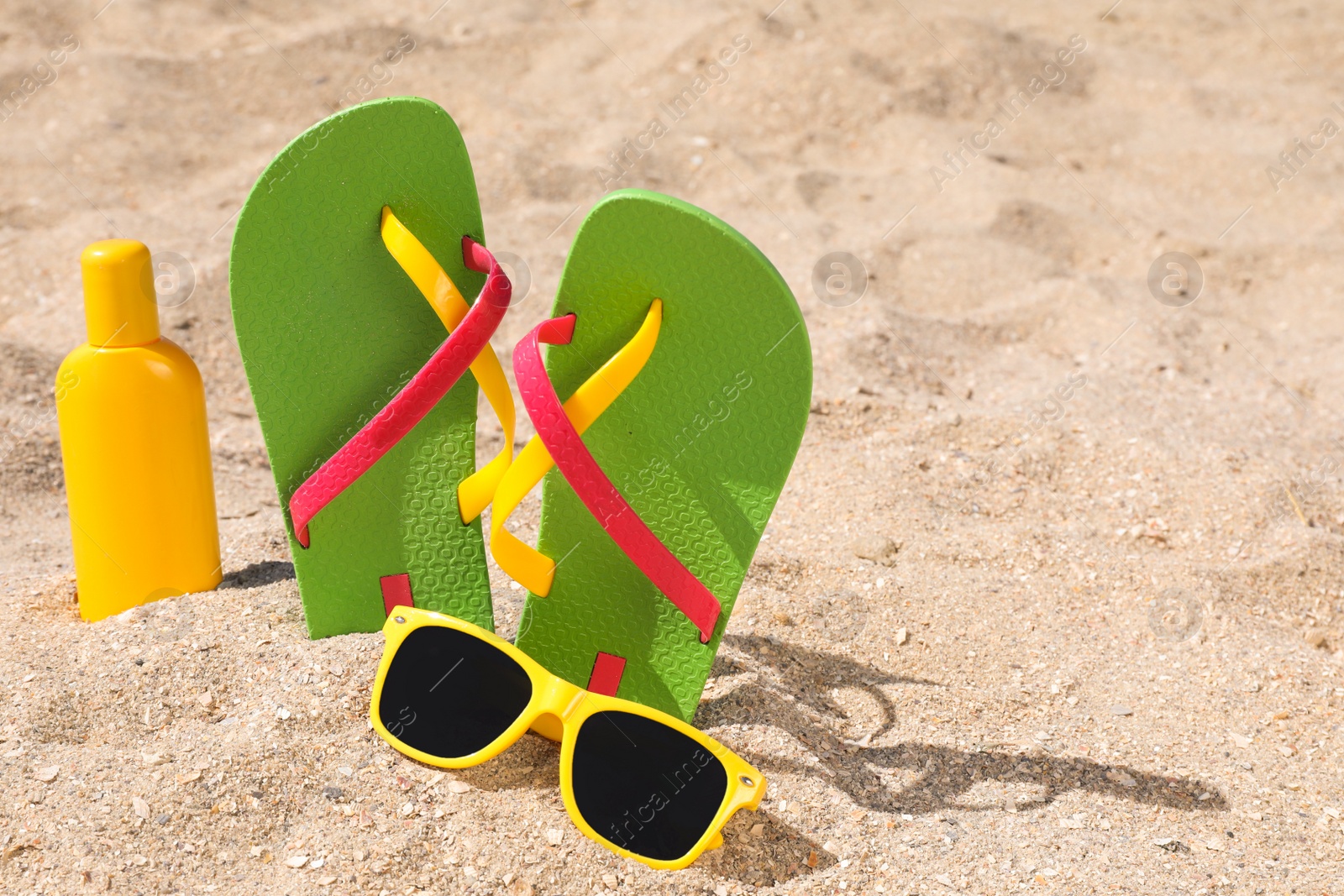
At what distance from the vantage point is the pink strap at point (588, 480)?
101 cm

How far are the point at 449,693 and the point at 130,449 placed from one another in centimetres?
48

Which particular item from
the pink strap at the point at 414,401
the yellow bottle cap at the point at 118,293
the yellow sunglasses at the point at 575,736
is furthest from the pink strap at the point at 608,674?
the yellow bottle cap at the point at 118,293

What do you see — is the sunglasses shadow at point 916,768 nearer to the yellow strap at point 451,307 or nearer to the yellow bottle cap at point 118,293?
the yellow strap at point 451,307

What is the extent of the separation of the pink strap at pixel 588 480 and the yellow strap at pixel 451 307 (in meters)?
0.09

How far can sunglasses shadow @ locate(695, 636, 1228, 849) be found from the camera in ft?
3.70

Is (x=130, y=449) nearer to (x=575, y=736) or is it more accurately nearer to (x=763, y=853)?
(x=575, y=736)

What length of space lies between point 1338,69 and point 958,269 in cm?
167

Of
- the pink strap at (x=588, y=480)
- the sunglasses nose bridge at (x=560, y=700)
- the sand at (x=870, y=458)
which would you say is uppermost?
the pink strap at (x=588, y=480)

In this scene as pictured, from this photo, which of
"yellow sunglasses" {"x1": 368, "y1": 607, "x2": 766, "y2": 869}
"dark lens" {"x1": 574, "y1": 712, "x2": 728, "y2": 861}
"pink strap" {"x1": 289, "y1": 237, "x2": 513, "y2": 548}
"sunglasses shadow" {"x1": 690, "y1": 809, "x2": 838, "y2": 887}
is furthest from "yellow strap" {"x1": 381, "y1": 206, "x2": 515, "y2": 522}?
"sunglasses shadow" {"x1": 690, "y1": 809, "x2": 838, "y2": 887}

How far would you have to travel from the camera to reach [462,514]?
122 centimetres

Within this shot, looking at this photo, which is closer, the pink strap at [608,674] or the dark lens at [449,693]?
the dark lens at [449,693]

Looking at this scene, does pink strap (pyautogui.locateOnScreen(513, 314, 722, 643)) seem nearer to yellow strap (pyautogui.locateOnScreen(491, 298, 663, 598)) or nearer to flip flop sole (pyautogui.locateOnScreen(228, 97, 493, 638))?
yellow strap (pyautogui.locateOnScreen(491, 298, 663, 598))

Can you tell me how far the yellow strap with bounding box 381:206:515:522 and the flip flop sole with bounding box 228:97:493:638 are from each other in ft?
0.13

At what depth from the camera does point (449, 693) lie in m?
1.05
